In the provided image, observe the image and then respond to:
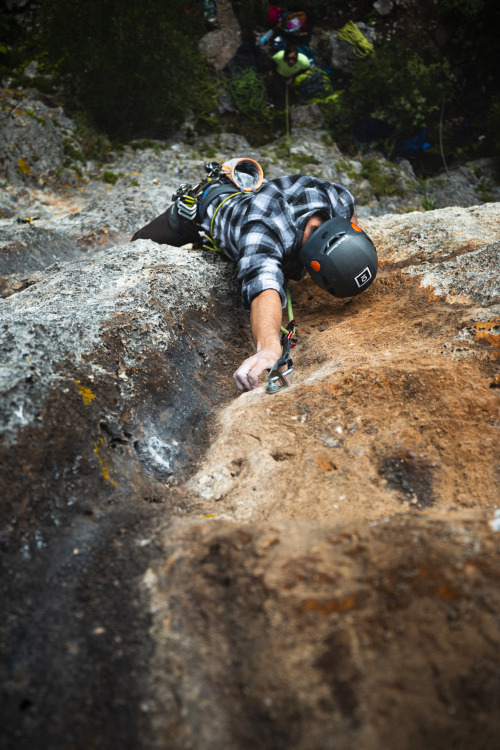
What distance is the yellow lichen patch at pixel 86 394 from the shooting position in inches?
83.6

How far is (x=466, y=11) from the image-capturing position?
863 centimetres

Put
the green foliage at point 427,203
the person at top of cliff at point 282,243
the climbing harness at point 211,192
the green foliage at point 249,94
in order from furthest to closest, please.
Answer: the green foliage at point 249,94 → the green foliage at point 427,203 → the climbing harness at point 211,192 → the person at top of cliff at point 282,243

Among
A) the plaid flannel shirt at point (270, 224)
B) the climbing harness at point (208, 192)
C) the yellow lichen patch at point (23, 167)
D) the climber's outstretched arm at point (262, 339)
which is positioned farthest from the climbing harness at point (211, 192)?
the yellow lichen patch at point (23, 167)

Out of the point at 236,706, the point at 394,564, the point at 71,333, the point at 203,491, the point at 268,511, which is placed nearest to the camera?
the point at 236,706

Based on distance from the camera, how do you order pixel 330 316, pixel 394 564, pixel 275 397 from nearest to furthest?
pixel 394 564, pixel 275 397, pixel 330 316

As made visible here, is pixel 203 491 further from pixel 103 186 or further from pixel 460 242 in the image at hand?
pixel 103 186

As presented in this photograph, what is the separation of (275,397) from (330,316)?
1.17 metres

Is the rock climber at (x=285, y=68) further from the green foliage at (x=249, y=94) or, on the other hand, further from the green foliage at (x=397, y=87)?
the green foliage at (x=397, y=87)

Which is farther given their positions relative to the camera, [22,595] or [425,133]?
[425,133]

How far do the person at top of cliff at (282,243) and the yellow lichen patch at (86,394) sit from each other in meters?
0.92

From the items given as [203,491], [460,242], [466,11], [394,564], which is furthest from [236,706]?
[466,11]

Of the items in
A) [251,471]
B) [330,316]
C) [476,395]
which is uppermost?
[251,471]

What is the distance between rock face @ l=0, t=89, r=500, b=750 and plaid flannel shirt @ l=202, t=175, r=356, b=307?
1.18ft

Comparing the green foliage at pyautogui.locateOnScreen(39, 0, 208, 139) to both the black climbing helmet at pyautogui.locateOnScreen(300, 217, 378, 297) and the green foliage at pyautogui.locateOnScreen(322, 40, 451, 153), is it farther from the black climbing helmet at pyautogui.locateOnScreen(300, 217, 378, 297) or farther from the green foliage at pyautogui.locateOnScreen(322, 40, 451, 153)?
the black climbing helmet at pyautogui.locateOnScreen(300, 217, 378, 297)
